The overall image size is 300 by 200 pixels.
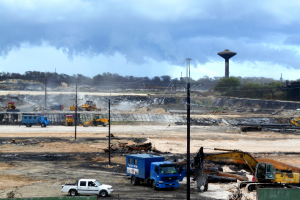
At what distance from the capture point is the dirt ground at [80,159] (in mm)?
25984

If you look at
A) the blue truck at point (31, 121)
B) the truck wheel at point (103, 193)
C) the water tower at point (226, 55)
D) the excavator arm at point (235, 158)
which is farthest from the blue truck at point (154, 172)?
the water tower at point (226, 55)

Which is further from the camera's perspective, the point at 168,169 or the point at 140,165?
the point at 140,165

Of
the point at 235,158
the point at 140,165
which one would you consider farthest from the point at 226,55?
the point at 140,165

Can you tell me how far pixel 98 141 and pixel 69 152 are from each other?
11.6 metres

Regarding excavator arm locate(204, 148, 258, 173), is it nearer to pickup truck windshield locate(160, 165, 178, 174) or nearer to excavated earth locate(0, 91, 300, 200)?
excavated earth locate(0, 91, 300, 200)

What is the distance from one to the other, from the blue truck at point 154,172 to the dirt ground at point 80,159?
0.61 m

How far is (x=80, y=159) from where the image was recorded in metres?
41.9

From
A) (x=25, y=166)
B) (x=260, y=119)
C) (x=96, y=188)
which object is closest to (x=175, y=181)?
(x=96, y=188)

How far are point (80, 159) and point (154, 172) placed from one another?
18148 mm

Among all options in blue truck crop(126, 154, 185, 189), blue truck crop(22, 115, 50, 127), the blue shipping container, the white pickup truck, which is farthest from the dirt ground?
blue truck crop(22, 115, 50, 127)

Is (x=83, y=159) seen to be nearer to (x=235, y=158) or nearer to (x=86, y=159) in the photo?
(x=86, y=159)

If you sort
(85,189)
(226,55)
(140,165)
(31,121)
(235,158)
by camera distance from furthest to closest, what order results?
(226,55) < (31,121) < (235,158) < (140,165) < (85,189)

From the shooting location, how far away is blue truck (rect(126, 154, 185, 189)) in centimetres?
2570

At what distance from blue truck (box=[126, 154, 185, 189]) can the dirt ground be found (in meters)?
0.61
